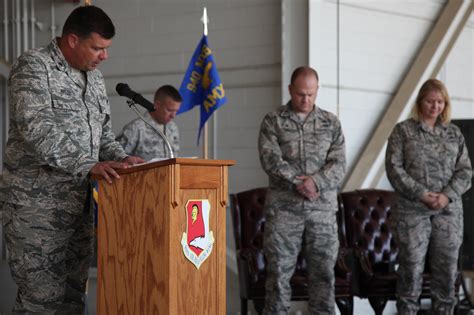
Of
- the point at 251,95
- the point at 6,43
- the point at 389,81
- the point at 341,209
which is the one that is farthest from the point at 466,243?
the point at 6,43

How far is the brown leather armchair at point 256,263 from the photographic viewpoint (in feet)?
16.1

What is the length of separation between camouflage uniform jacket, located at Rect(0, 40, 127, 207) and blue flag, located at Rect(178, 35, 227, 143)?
2871mm

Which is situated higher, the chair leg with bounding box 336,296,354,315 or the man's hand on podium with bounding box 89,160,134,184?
the man's hand on podium with bounding box 89,160,134,184

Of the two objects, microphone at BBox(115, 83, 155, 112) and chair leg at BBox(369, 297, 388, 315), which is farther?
chair leg at BBox(369, 297, 388, 315)

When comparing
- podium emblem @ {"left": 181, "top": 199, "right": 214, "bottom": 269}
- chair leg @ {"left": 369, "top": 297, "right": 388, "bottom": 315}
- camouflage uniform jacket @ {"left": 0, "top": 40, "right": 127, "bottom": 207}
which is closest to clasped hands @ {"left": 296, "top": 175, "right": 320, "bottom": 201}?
chair leg @ {"left": 369, "top": 297, "right": 388, "bottom": 315}

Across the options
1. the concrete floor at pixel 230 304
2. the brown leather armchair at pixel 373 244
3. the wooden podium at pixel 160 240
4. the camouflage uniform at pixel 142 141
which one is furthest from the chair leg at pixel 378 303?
the wooden podium at pixel 160 240

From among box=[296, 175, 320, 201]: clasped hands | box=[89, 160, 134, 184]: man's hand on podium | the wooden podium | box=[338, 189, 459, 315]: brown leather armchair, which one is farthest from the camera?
box=[338, 189, 459, 315]: brown leather armchair

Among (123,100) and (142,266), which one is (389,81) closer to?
(123,100)

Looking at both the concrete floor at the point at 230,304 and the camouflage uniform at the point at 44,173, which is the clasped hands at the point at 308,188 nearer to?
the camouflage uniform at the point at 44,173

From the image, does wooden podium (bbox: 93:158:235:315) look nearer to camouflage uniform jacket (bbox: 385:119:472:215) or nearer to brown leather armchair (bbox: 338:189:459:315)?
camouflage uniform jacket (bbox: 385:119:472:215)

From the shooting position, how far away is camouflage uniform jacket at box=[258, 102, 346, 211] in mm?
4441

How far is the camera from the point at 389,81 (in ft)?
21.2

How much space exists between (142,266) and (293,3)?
3.90 meters

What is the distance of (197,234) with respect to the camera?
266 cm
